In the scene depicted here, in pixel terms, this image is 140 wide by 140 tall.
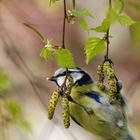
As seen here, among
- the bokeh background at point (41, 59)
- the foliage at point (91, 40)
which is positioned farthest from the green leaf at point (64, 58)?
the bokeh background at point (41, 59)

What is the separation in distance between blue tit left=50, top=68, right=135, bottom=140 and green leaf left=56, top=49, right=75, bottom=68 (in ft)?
0.30

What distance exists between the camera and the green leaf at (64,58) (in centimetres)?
60

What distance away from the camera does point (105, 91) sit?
2.29 ft

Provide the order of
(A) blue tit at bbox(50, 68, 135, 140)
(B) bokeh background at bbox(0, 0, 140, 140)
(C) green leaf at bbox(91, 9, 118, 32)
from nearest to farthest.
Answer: (C) green leaf at bbox(91, 9, 118, 32) → (A) blue tit at bbox(50, 68, 135, 140) → (B) bokeh background at bbox(0, 0, 140, 140)

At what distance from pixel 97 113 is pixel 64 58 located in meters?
0.13

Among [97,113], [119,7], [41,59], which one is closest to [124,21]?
[119,7]

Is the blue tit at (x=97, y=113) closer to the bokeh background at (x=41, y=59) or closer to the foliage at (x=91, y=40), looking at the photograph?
the foliage at (x=91, y=40)

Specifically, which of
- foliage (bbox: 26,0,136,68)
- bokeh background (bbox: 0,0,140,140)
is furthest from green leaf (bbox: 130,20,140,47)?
bokeh background (bbox: 0,0,140,140)

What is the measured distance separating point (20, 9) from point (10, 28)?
0.07m

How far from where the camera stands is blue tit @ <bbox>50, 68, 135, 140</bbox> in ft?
2.30

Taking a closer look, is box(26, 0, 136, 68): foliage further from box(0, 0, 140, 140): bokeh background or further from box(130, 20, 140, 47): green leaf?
box(0, 0, 140, 140): bokeh background

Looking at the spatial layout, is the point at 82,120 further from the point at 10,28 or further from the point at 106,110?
the point at 10,28

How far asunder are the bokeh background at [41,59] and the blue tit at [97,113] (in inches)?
30.0

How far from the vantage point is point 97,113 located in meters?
0.70
